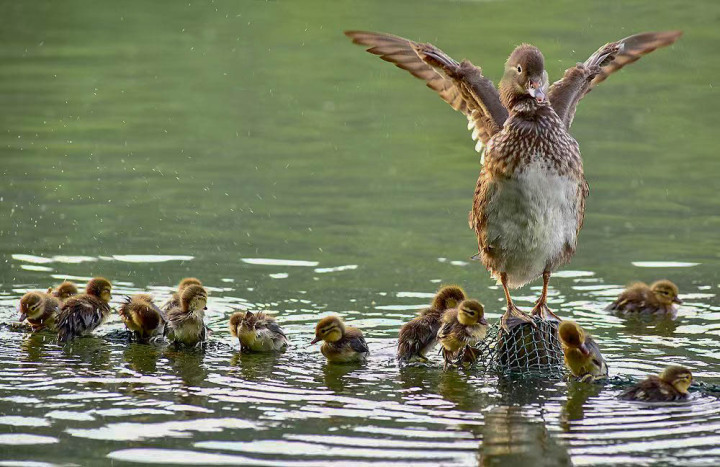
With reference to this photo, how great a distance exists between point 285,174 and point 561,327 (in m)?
6.60

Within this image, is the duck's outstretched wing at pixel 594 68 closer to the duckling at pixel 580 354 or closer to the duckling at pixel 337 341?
the duckling at pixel 580 354

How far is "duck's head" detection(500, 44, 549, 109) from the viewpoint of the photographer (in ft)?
25.3

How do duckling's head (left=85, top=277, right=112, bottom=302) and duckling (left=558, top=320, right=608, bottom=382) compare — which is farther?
duckling's head (left=85, top=277, right=112, bottom=302)

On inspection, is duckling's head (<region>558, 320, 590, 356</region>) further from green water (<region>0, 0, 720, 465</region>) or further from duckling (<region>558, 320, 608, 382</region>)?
green water (<region>0, 0, 720, 465</region>)

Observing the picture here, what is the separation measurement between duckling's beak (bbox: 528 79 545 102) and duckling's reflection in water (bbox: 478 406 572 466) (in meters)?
1.77

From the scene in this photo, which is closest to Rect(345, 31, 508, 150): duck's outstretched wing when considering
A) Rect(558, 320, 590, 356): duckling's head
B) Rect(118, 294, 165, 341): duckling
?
Rect(558, 320, 590, 356): duckling's head

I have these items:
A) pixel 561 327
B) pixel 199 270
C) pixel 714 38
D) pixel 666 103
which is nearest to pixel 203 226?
pixel 199 270

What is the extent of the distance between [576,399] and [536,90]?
5.72ft

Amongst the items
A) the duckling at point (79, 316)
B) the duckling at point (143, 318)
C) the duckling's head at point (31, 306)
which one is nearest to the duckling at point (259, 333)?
the duckling at point (143, 318)

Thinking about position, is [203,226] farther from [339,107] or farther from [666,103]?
[666,103]

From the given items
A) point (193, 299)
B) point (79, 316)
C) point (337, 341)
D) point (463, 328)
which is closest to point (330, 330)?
point (337, 341)

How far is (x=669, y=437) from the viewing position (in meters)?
6.41

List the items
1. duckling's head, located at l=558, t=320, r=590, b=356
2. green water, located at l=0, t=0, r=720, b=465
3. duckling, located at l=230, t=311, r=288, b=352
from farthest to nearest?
duckling, located at l=230, t=311, r=288, b=352, duckling's head, located at l=558, t=320, r=590, b=356, green water, located at l=0, t=0, r=720, b=465

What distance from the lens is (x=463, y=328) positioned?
774cm
